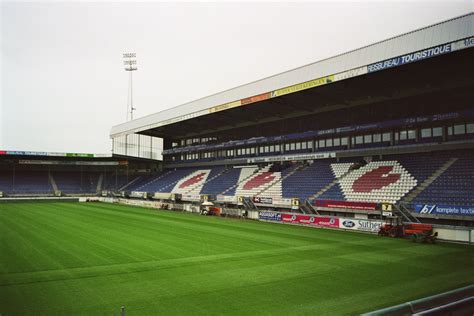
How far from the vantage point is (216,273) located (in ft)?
42.7

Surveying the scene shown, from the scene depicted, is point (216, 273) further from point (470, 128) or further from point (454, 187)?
point (470, 128)

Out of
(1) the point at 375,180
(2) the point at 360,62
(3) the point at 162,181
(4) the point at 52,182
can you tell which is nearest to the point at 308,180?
(1) the point at 375,180

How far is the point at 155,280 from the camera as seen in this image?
39.4ft

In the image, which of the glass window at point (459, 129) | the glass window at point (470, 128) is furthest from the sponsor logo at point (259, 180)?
the glass window at point (470, 128)

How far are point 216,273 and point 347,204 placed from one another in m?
16.4

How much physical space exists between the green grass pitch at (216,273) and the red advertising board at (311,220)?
4.43m

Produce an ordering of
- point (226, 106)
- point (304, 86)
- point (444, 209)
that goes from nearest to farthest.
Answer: point (444, 209) < point (304, 86) < point (226, 106)

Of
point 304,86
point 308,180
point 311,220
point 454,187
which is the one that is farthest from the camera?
point 308,180

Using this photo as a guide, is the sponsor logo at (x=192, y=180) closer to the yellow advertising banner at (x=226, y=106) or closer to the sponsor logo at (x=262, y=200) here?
the yellow advertising banner at (x=226, y=106)

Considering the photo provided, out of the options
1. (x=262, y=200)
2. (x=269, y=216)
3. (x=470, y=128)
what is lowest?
(x=269, y=216)

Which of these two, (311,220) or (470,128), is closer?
(470,128)

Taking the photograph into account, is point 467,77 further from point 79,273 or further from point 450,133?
point 79,273

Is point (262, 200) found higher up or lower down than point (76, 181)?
lower down

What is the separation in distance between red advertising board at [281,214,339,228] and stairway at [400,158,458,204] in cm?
487
